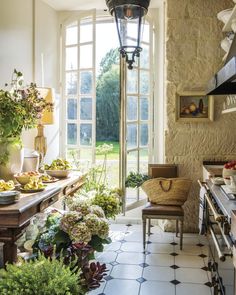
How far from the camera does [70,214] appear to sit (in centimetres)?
183

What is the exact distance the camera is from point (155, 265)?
3555 mm

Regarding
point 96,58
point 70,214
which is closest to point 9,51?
point 96,58

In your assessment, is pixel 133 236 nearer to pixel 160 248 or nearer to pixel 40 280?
pixel 160 248

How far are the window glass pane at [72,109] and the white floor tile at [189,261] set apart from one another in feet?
8.02

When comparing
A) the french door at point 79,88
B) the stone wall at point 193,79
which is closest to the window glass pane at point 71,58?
the french door at point 79,88

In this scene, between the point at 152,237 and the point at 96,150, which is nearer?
the point at 152,237

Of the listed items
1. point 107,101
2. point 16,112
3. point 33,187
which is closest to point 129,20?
point 16,112

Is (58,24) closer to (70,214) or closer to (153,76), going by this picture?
(153,76)

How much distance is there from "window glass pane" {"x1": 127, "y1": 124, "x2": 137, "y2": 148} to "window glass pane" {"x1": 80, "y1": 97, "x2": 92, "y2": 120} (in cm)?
62

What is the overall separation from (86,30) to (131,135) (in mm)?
1614

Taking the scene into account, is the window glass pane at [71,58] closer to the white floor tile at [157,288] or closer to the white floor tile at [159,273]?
the white floor tile at [159,273]

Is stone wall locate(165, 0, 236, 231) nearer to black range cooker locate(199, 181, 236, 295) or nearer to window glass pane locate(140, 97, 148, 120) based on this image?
window glass pane locate(140, 97, 148, 120)

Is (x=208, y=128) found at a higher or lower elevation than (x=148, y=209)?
higher

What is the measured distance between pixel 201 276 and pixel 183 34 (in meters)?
2.87
